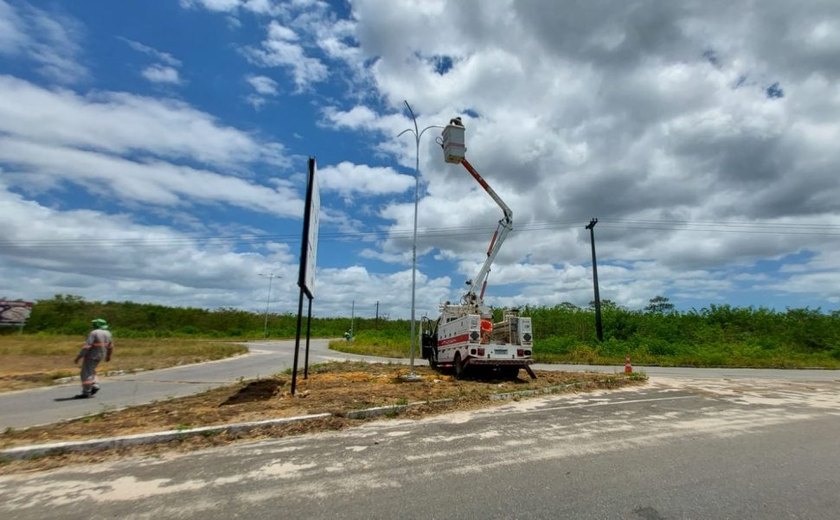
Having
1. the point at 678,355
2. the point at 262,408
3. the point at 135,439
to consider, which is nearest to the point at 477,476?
the point at 135,439

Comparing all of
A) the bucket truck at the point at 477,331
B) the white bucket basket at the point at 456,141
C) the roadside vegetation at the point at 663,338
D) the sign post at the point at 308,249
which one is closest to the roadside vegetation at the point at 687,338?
the roadside vegetation at the point at 663,338

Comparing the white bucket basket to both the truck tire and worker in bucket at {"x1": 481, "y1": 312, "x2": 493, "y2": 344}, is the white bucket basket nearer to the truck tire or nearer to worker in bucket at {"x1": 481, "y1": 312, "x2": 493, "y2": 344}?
worker in bucket at {"x1": 481, "y1": 312, "x2": 493, "y2": 344}

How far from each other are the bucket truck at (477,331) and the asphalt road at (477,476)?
602 cm

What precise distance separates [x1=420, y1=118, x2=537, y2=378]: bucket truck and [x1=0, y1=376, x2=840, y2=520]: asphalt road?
6.02 meters

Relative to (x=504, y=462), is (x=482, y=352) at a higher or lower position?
higher

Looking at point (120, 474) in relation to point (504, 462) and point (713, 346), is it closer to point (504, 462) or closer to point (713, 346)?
point (504, 462)

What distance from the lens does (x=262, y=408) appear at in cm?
866

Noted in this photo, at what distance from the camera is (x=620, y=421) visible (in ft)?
26.9

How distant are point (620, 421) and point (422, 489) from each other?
5021mm

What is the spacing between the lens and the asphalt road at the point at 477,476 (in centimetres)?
413

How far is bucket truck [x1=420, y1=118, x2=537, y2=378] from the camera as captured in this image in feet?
46.3

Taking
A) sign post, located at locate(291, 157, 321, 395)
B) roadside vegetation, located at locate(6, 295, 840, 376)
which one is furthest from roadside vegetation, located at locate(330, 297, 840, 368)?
sign post, located at locate(291, 157, 321, 395)

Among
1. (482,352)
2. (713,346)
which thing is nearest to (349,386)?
(482,352)

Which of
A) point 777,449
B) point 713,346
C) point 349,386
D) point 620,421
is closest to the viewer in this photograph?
point 777,449
